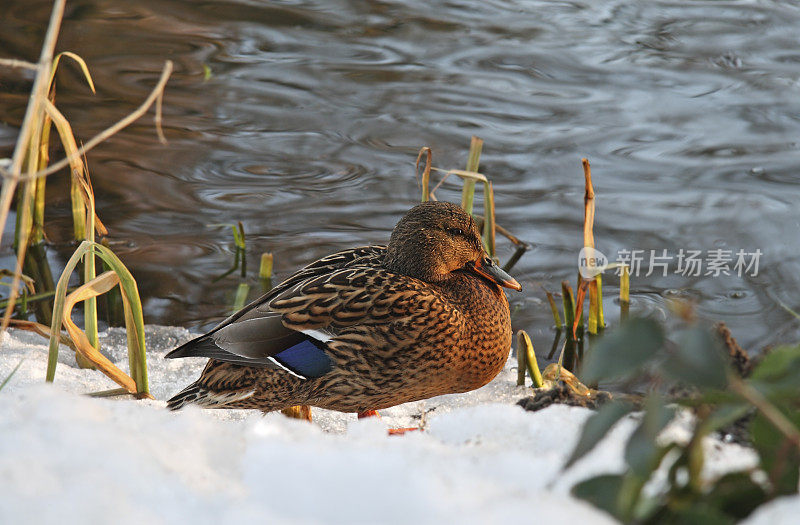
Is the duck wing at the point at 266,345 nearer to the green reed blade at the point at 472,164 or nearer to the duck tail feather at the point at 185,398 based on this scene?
the duck tail feather at the point at 185,398

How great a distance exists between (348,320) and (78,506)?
2171mm

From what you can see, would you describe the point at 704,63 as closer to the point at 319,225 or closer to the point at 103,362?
the point at 319,225

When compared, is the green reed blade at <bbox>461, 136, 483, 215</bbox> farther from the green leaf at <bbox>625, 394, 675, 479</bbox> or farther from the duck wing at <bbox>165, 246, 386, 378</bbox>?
the green leaf at <bbox>625, 394, 675, 479</bbox>

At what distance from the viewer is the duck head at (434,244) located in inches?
157

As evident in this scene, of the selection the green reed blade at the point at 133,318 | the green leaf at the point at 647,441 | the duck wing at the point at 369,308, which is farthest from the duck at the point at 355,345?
the green leaf at the point at 647,441

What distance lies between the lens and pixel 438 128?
7.58 metres

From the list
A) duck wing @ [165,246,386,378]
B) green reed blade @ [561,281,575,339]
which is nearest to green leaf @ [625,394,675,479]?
duck wing @ [165,246,386,378]

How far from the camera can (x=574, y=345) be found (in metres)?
4.81

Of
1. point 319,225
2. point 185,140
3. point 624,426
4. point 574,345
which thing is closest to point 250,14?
point 185,140

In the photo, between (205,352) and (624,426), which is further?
(205,352)

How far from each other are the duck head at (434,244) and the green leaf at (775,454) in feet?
8.28

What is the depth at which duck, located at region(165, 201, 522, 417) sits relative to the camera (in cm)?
368

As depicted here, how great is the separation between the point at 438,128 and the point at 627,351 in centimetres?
631

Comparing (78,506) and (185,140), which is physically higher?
(78,506)
